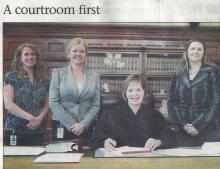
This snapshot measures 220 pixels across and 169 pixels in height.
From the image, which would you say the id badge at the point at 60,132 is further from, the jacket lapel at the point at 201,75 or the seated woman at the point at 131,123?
the jacket lapel at the point at 201,75

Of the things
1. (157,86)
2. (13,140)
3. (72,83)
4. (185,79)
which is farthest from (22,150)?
(185,79)

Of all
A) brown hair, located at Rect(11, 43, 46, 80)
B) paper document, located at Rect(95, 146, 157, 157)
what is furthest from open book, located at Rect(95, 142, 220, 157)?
brown hair, located at Rect(11, 43, 46, 80)

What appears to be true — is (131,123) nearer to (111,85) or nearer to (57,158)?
(111,85)

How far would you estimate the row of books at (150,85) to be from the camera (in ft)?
4.11

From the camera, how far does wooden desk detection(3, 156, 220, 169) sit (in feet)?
4.07

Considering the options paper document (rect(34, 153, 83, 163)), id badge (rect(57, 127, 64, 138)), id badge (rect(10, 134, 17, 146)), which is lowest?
paper document (rect(34, 153, 83, 163))

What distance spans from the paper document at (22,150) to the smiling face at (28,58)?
0.27 m

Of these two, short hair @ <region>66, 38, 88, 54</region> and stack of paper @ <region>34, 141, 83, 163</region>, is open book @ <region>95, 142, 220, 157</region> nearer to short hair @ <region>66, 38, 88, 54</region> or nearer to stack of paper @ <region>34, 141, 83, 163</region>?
stack of paper @ <region>34, 141, 83, 163</region>

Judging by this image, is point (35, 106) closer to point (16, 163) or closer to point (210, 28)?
point (16, 163)

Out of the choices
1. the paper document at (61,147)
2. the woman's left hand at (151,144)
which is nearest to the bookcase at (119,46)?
the woman's left hand at (151,144)

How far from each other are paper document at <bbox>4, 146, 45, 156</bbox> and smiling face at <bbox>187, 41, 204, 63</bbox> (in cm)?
60

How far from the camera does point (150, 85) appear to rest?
49.6 inches

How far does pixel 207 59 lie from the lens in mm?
1271

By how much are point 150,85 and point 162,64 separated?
8 cm
